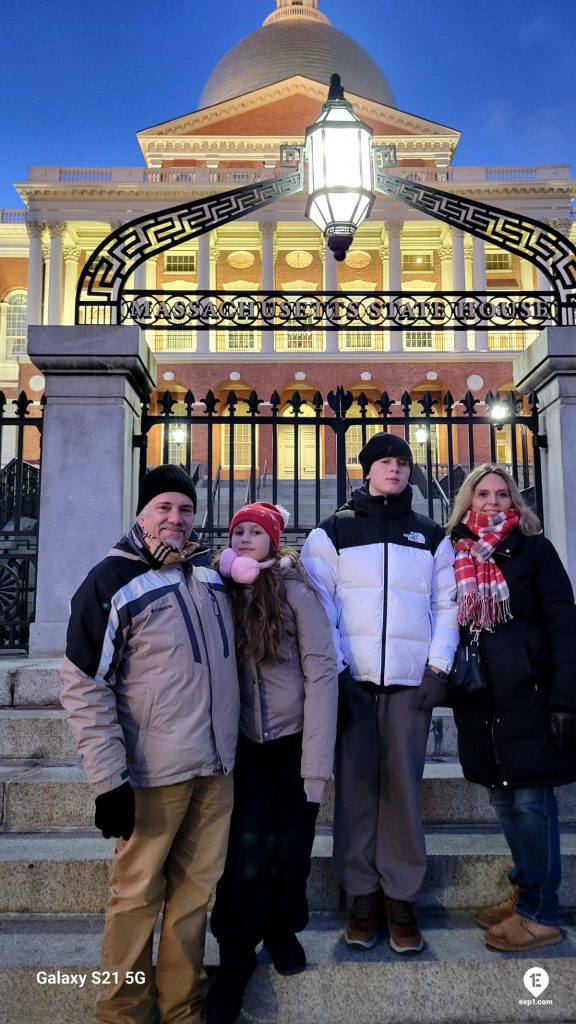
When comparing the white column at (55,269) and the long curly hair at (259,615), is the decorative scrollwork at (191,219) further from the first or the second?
the white column at (55,269)

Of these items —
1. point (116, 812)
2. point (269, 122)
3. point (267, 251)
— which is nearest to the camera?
point (116, 812)

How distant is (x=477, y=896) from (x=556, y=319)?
410cm

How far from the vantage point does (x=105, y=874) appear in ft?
10.7

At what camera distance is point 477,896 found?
11.0 feet

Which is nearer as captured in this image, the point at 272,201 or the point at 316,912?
the point at 316,912

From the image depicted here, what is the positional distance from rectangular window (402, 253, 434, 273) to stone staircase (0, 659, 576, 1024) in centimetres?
3984

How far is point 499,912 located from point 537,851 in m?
0.38

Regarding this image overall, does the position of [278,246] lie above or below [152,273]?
above

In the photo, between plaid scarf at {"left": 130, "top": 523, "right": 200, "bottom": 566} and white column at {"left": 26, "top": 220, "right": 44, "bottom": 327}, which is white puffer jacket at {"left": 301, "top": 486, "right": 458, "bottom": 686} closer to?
plaid scarf at {"left": 130, "top": 523, "right": 200, "bottom": 566}

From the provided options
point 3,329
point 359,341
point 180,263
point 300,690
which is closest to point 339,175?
point 300,690

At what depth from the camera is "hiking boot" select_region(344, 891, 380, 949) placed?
2.95m

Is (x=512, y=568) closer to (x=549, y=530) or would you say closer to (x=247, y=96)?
(x=549, y=530)

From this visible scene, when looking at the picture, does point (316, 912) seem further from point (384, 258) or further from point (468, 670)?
point (384, 258)

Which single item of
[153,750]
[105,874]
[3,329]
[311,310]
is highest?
[3,329]
